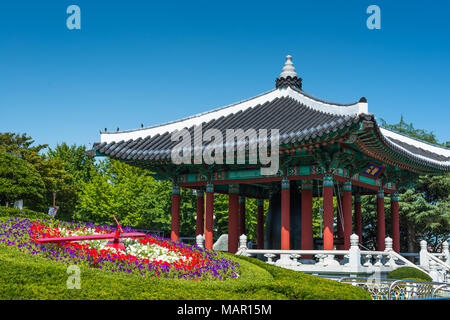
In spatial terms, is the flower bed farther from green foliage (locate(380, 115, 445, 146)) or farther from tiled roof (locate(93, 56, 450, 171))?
green foliage (locate(380, 115, 445, 146))

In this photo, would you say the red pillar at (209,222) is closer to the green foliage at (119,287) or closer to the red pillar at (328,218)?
the red pillar at (328,218)

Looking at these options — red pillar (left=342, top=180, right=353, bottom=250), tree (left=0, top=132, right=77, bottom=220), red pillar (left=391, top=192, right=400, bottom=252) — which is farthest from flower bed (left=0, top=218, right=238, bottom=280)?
tree (left=0, top=132, right=77, bottom=220)

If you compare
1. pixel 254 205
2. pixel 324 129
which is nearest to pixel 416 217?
pixel 254 205

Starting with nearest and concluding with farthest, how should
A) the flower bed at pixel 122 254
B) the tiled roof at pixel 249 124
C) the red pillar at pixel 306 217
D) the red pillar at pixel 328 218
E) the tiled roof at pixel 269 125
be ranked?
the flower bed at pixel 122 254
the red pillar at pixel 328 218
the tiled roof at pixel 249 124
the tiled roof at pixel 269 125
the red pillar at pixel 306 217

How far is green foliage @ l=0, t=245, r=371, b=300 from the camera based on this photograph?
7.88 metres

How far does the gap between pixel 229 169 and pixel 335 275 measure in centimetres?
659

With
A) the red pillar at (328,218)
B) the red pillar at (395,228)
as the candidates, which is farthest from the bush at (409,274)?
the red pillar at (395,228)

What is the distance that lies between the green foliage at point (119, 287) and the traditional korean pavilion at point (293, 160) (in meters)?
7.55

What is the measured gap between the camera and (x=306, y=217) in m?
19.4

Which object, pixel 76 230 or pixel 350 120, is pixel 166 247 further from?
pixel 350 120

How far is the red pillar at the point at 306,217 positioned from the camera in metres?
19.3

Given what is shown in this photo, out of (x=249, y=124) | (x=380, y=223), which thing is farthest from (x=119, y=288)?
(x=380, y=223)

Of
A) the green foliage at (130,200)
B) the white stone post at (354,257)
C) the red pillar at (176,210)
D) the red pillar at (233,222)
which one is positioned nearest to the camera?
the white stone post at (354,257)

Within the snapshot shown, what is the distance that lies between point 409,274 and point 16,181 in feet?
69.9
